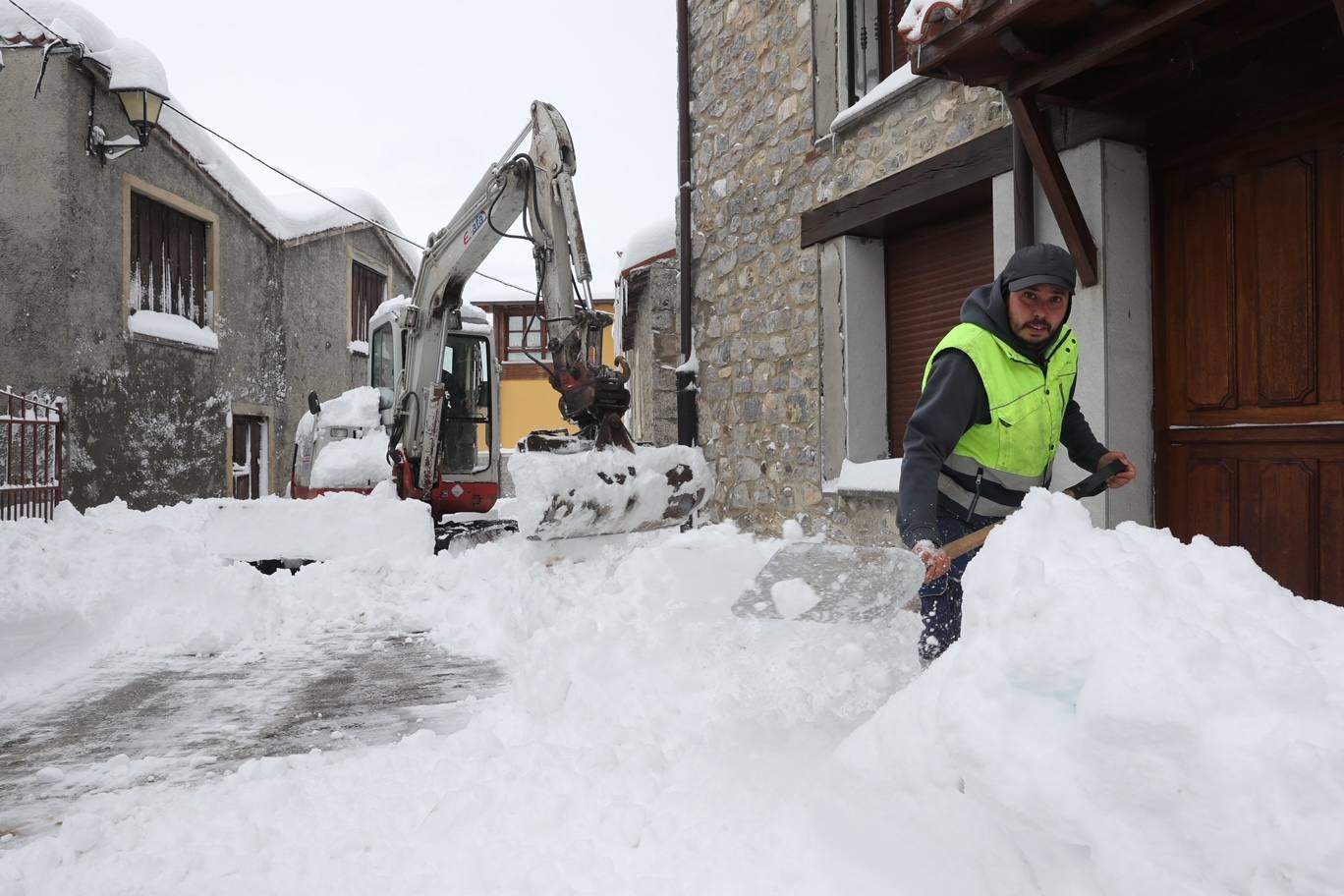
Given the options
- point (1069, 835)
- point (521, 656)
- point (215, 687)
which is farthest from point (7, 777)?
point (1069, 835)

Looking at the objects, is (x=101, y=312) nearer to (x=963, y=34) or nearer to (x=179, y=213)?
(x=179, y=213)

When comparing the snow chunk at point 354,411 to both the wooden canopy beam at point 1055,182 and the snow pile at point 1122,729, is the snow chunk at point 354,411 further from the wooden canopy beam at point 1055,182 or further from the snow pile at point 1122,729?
the snow pile at point 1122,729

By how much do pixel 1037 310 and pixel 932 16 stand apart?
170cm

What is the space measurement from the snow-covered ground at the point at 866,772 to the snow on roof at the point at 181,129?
381 inches

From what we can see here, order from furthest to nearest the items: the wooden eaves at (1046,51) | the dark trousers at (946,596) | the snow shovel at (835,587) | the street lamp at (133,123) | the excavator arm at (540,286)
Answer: the street lamp at (133,123) < the excavator arm at (540,286) < the snow shovel at (835,587) < the wooden eaves at (1046,51) < the dark trousers at (946,596)

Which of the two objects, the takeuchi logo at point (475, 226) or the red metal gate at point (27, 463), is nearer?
the takeuchi logo at point (475, 226)

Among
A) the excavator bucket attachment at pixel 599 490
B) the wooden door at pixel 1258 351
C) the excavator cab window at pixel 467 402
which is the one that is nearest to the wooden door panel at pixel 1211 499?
the wooden door at pixel 1258 351

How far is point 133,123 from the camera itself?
34.9ft

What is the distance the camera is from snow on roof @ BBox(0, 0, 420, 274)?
1095cm

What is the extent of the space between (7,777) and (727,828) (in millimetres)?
2571

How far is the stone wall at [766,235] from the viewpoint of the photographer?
586cm

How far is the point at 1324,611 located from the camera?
178cm

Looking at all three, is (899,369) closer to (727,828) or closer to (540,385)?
(727,828)

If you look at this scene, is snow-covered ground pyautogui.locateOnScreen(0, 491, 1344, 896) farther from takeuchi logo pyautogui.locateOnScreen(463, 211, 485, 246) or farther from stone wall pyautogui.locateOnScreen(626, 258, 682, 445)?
stone wall pyautogui.locateOnScreen(626, 258, 682, 445)
